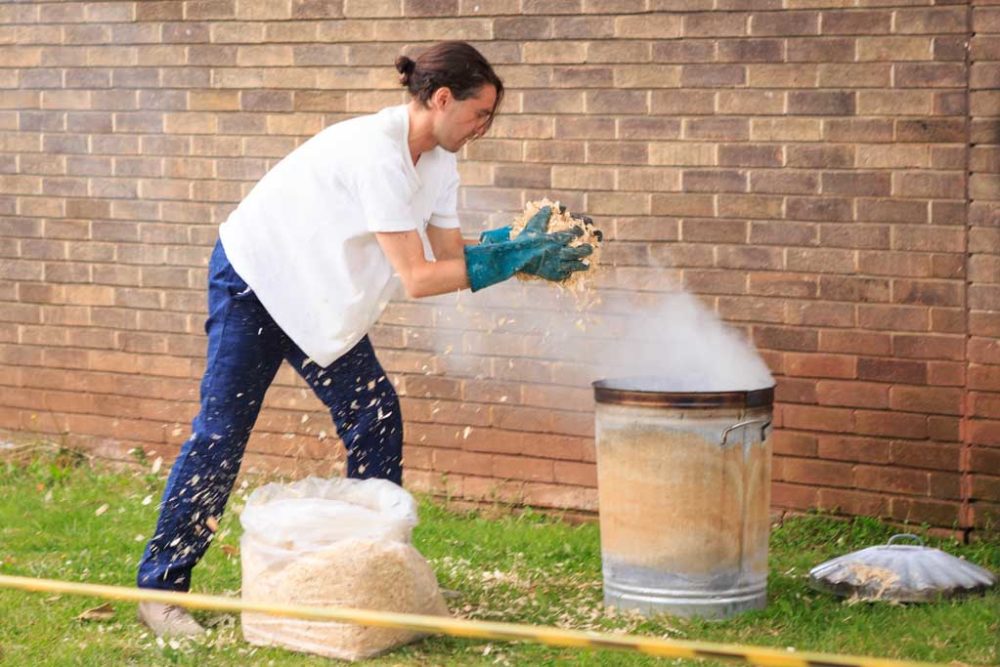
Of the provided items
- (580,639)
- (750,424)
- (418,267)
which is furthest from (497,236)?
(580,639)

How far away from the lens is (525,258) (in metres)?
4.77

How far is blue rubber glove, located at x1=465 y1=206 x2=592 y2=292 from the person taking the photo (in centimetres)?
475

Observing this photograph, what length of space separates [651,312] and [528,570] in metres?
1.26

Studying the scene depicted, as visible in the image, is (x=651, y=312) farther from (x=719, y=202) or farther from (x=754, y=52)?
(x=754, y=52)

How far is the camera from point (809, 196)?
6.00 m

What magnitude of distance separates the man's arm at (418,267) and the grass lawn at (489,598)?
1125 mm

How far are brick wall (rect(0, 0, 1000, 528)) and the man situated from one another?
4.95ft

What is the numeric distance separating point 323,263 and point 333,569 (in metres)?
0.96

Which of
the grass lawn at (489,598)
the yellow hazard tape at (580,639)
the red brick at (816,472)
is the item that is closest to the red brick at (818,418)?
the red brick at (816,472)

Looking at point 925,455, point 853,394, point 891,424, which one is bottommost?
point 925,455

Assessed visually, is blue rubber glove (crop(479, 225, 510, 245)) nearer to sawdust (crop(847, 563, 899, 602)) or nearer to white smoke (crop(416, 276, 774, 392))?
white smoke (crop(416, 276, 774, 392))

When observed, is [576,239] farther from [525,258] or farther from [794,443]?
[794,443]

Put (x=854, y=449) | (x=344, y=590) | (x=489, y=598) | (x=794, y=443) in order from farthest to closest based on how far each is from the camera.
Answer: (x=794, y=443), (x=854, y=449), (x=489, y=598), (x=344, y=590)

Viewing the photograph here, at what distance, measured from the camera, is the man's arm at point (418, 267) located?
468 centimetres
